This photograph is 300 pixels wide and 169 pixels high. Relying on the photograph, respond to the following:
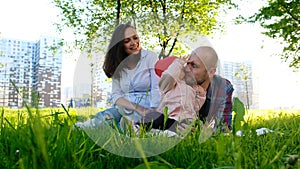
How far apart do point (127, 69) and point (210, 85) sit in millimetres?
766

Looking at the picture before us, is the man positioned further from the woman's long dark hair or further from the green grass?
the woman's long dark hair

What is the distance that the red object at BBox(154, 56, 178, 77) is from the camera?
199cm

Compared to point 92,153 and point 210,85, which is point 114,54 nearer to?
point 210,85

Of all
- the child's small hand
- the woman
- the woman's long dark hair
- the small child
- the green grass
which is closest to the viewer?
A: the green grass

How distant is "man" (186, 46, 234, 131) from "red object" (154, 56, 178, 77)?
0.60ft

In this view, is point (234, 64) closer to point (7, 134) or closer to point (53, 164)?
point (7, 134)

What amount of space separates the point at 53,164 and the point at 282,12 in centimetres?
1160

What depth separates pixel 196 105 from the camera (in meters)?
1.93

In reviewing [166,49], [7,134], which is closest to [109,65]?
[166,49]

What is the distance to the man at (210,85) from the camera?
1819 millimetres

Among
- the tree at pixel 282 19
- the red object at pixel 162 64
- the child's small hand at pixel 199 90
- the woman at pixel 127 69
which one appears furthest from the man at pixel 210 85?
the tree at pixel 282 19

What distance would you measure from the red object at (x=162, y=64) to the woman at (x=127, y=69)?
7cm

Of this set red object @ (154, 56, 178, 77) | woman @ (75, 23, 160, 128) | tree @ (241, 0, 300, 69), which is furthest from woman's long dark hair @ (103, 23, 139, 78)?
tree @ (241, 0, 300, 69)

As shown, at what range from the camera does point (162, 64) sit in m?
2.10
